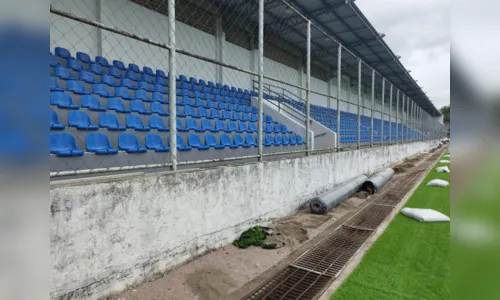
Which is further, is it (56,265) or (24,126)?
(56,265)

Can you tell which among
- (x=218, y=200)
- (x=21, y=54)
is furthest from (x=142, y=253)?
(x=21, y=54)

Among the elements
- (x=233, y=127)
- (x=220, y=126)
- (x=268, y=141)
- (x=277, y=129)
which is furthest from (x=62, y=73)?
(x=277, y=129)

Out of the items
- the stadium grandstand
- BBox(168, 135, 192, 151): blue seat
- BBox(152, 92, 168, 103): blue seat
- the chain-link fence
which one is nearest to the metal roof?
the stadium grandstand

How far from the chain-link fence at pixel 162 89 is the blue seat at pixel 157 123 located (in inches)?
1.4

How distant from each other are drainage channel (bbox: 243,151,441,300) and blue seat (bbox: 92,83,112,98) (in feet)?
15.1

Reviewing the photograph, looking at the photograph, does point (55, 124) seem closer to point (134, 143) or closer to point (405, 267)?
point (134, 143)

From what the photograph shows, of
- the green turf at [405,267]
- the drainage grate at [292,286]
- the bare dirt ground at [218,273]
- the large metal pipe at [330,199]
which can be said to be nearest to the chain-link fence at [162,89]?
the large metal pipe at [330,199]

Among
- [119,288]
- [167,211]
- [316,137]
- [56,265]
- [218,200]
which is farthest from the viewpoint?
[316,137]

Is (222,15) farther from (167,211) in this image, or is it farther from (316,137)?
(167,211)

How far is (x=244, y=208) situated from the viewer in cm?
480

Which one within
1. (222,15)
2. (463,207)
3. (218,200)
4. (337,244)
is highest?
(222,15)

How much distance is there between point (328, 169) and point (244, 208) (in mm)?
3836

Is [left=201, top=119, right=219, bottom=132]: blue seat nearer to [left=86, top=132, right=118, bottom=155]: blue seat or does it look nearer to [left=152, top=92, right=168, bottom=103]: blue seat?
[left=152, top=92, right=168, bottom=103]: blue seat

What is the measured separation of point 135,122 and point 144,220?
2.59 meters
